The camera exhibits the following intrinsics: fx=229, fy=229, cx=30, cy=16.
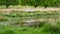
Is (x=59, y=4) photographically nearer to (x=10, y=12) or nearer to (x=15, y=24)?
(x=10, y=12)

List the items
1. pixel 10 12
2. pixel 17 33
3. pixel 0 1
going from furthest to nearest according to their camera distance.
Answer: pixel 0 1 → pixel 10 12 → pixel 17 33

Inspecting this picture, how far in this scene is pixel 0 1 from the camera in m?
18.8

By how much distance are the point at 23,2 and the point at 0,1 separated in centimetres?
194

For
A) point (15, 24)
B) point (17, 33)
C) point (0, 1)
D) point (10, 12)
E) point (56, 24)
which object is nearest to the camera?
point (17, 33)

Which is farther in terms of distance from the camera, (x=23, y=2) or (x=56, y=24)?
(x=23, y=2)

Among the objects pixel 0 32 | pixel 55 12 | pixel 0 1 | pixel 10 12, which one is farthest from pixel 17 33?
pixel 0 1

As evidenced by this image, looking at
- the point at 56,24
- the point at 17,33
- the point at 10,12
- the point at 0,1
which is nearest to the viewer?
the point at 17,33

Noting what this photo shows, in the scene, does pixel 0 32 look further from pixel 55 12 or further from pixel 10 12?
pixel 55 12

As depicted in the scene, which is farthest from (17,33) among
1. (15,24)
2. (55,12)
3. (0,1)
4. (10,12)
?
(0,1)

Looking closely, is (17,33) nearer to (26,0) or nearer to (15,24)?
(15,24)

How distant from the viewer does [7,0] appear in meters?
19.1

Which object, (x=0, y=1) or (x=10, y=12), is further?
(x=0, y=1)

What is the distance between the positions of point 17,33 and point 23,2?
1173 cm

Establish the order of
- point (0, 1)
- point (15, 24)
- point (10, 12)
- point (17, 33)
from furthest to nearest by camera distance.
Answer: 1. point (0, 1)
2. point (10, 12)
3. point (15, 24)
4. point (17, 33)
